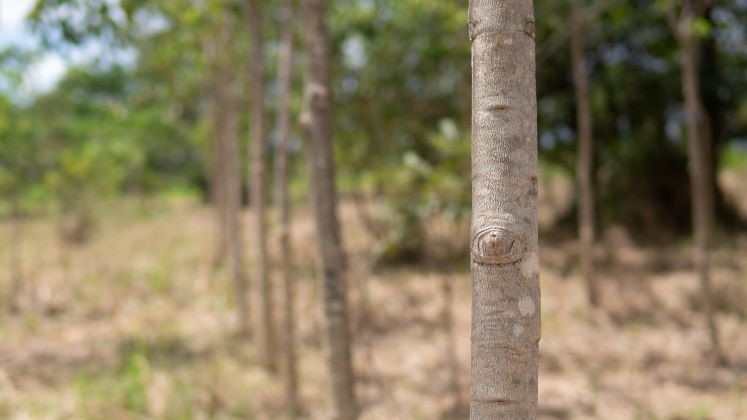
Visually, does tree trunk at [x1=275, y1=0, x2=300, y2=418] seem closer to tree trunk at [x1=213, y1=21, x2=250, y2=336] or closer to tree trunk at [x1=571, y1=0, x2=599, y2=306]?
tree trunk at [x1=213, y1=21, x2=250, y2=336]

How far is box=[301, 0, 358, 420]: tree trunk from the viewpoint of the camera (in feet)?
11.3

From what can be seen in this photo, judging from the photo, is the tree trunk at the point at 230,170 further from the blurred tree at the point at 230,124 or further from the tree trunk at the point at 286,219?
the tree trunk at the point at 286,219

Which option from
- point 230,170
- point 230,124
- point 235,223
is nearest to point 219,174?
point 230,124

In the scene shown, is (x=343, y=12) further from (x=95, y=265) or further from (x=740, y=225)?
(x=740, y=225)

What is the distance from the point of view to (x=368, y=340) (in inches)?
292

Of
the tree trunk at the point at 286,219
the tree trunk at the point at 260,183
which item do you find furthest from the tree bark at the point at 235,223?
the tree trunk at the point at 286,219

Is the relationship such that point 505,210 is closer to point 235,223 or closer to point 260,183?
point 260,183

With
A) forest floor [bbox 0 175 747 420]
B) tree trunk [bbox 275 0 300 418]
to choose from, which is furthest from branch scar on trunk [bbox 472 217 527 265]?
forest floor [bbox 0 175 747 420]

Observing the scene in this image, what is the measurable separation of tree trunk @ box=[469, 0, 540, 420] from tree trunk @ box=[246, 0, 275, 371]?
4874 millimetres

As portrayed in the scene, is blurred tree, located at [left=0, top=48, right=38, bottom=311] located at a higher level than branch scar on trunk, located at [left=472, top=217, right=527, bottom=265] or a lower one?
higher

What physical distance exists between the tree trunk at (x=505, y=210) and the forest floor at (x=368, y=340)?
14.8 ft

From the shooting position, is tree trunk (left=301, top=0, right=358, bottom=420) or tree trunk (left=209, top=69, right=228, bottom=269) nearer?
tree trunk (left=301, top=0, right=358, bottom=420)

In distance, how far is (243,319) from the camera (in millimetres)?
8000

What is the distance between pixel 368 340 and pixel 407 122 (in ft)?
12.9
